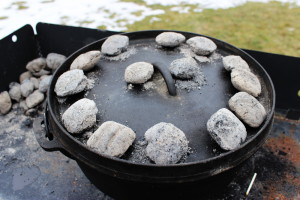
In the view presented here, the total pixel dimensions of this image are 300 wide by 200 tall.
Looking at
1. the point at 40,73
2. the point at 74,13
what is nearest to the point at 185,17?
the point at 74,13

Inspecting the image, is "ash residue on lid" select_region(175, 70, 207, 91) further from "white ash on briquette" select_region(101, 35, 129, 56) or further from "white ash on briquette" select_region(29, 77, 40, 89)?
"white ash on briquette" select_region(29, 77, 40, 89)

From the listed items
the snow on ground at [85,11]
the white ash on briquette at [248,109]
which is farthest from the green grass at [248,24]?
the white ash on briquette at [248,109]

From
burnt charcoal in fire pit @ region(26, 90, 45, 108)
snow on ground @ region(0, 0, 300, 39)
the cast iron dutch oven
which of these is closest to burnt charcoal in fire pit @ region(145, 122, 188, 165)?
the cast iron dutch oven

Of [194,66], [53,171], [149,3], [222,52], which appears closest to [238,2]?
[149,3]

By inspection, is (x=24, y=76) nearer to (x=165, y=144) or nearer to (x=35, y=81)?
(x=35, y=81)

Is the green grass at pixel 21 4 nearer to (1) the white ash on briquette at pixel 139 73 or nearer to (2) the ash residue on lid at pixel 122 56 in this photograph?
(2) the ash residue on lid at pixel 122 56

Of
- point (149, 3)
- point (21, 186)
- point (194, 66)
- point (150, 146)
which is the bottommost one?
point (21, 186)

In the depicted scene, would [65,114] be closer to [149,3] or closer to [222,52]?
[222,52]
